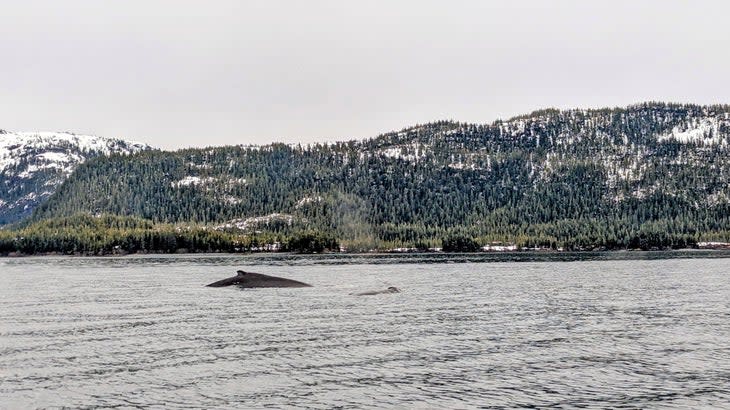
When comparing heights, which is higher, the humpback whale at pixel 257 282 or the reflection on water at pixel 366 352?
the humpback whale at pixel 257 282

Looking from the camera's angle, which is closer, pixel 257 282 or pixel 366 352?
pixel 366 352

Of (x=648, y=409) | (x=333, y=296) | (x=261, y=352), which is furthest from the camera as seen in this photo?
(x=333, y=296)

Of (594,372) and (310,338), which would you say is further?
(310,338)

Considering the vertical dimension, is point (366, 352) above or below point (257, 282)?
below

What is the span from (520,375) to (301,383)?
12.1 meters

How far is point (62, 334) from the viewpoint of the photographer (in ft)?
203

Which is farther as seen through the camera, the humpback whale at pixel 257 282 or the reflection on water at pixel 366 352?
the humpback whale at pixel 257 282

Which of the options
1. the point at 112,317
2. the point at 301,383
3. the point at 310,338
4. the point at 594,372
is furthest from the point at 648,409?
the point at 112,317

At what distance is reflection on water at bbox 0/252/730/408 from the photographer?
129ft

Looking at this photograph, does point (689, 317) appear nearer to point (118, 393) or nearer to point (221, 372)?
point (221, 372)

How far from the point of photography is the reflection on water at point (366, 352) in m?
39.4

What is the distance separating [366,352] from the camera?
172 ft

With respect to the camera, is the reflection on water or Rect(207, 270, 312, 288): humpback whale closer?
the reflection on water

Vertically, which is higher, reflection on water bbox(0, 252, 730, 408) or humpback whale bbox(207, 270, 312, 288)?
humpback whale bbox(207, 270, 312, 288)
